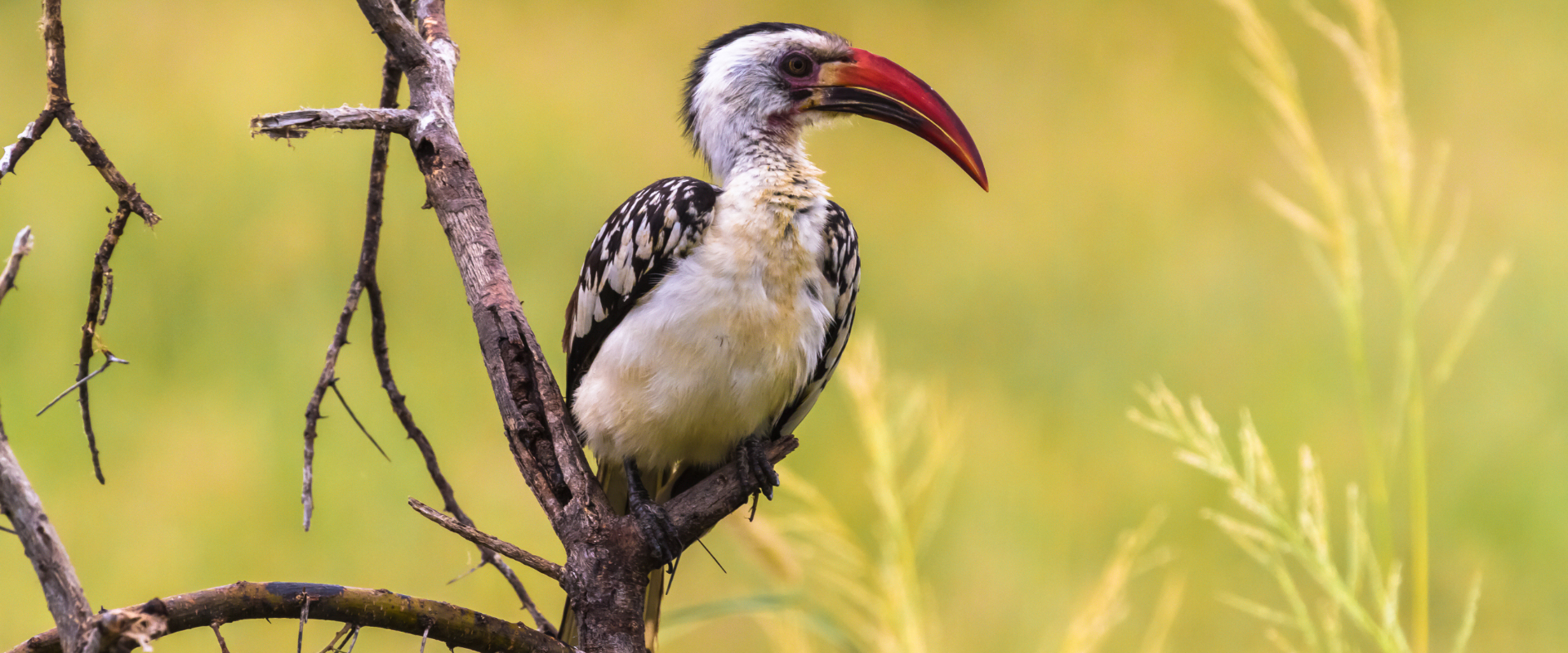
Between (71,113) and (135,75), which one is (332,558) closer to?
(135,75)

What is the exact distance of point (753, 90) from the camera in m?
1.59

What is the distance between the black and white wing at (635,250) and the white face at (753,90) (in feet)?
0.45

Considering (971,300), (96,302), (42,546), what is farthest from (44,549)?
(971,300)

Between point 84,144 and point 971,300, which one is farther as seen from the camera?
point 971,300

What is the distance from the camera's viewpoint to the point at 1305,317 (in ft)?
11.4

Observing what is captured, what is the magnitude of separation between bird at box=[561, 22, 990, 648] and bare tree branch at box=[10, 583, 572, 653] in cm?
39

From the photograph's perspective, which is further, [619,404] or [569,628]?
[619,404]

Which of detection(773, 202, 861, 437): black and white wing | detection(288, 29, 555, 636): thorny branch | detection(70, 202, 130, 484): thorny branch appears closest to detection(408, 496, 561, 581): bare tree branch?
detection(288, 29, 555, 636): thorny branch

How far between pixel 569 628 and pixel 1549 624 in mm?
2850

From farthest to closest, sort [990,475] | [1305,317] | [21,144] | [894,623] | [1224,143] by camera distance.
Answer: [1224,143] < [1305,317] < [990,475] < [894,623] < [21,144]

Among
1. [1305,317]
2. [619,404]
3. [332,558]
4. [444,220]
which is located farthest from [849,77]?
[1305,317]

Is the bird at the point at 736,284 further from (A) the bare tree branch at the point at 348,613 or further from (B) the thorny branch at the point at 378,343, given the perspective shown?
(A) the bare tree branch at the point at 348,613

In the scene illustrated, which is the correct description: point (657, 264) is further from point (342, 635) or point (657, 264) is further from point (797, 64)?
point (342, 635)

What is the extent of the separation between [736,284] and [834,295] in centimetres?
18
